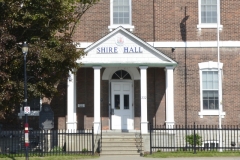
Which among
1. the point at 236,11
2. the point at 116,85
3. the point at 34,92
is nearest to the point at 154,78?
the point at 116,85

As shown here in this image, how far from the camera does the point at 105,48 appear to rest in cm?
2177

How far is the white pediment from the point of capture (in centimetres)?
2162

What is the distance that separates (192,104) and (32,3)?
9992mm

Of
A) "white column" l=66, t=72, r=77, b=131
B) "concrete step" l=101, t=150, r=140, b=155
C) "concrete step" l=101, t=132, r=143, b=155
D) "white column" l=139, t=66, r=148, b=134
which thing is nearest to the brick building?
"white column" l=66, t=72, r=77, b=131

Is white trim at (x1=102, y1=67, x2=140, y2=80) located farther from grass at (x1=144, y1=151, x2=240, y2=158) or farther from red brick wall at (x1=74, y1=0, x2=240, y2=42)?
grass at (x1=144, y1=151, x2=240, y2=158)

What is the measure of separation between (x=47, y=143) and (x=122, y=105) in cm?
541

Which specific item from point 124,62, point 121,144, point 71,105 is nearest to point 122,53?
point 124,62

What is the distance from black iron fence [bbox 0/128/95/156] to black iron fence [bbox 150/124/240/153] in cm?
307

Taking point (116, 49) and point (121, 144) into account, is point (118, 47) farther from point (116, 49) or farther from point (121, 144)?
point (121, 144)

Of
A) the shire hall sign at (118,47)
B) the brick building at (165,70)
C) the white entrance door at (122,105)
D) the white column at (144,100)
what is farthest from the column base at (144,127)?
the shire hall sign at (118,47)

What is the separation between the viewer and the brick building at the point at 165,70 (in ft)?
75.8

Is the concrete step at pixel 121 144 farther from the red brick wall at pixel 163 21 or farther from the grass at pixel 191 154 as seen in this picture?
the red brick wall at pixel 163 21

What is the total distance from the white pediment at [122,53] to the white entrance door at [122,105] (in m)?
2.26

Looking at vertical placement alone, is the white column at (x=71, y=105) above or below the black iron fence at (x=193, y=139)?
above
